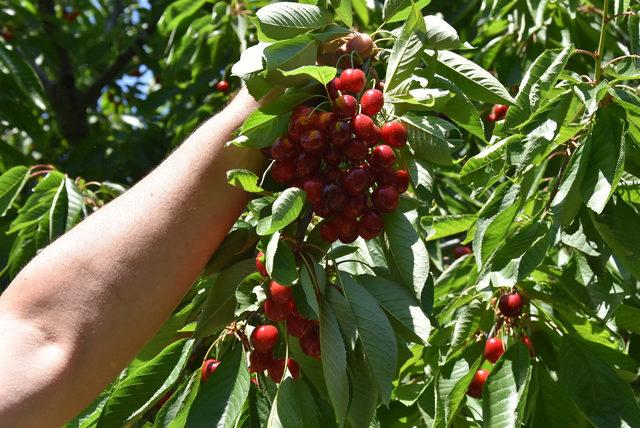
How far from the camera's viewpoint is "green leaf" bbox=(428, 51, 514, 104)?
1509mm

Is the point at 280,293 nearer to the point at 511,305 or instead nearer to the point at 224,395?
the point at 224,395

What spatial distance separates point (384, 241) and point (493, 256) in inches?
11.7

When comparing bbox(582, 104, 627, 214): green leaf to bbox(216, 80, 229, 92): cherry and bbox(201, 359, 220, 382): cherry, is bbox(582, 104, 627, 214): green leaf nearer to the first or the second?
bbox(201, 359, 220, 382): cherry

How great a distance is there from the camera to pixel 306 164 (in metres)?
1.37

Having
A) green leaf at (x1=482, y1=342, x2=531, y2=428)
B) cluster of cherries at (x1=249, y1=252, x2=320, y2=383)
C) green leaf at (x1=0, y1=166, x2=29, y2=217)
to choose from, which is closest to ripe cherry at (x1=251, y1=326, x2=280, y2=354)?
cluster of cherries at (x1=249, y1=252, x2=320, y2=383)

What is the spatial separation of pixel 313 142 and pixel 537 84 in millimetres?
484

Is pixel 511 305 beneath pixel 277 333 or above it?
beneath

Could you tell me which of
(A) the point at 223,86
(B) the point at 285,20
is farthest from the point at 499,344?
(A) the point at 223,86

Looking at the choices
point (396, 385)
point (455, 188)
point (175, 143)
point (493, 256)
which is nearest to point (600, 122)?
point (493, 256)

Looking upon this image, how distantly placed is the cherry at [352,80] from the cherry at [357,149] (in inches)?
3.6

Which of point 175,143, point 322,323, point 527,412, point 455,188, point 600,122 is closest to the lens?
point 322,323

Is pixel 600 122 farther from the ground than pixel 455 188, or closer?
farther from the ground

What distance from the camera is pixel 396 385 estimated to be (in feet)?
6.22

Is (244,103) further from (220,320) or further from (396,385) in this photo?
(396,385)
